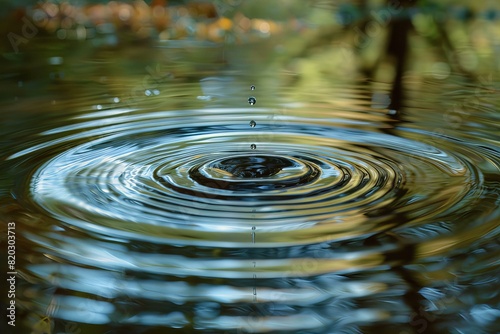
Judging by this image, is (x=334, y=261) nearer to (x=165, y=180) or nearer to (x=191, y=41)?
(x=165, y=180)

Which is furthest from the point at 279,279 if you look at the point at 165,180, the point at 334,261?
the point at 165,180

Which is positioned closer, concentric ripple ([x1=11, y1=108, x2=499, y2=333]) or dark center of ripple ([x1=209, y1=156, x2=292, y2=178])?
concentric ripple ([x1=11, y1=108, x2=499, y2=333])

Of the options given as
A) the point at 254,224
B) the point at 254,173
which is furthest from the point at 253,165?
the point at 254,224

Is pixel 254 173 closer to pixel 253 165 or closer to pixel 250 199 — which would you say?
pixel 253 165

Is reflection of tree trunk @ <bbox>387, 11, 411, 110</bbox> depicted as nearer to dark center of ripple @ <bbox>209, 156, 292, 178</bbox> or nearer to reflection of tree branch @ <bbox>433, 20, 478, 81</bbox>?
reflection of tree branch @ <bbox>433, 20, 478, 81</bbox>

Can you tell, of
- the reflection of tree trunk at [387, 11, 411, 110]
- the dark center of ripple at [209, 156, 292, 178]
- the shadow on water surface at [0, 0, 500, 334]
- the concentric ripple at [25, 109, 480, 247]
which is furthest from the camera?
the reflection of tree trunk at [387, 11, 411, 110]

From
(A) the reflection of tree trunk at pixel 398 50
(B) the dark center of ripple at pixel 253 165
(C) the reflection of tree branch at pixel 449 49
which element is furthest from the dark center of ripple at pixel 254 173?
(C) the reflection of tree branch at pixel 449 49

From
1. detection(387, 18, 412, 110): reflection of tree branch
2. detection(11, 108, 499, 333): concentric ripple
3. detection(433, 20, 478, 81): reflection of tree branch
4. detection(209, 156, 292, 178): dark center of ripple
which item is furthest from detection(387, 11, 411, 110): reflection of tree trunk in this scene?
detection(209, 156, 292, 178): dark center of ripple

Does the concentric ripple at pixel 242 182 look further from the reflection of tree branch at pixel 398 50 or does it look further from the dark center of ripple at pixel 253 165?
the reflection of tree branch at pixel 398 50
